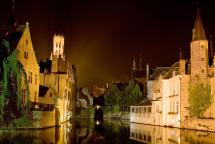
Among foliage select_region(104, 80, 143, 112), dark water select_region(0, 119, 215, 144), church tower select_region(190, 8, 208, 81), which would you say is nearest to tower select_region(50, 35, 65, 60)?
foliage select_region(104, 80, 143, 112)

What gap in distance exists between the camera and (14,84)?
46594 mm

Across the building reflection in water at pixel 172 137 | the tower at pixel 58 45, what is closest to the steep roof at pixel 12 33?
the building reflection in water at pixel 172 137

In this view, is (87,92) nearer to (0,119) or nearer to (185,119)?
(185,119)

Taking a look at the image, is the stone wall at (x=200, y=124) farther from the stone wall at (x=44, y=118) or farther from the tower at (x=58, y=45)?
the tower at (x=58, y=45)

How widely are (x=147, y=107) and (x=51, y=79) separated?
70.5 feet

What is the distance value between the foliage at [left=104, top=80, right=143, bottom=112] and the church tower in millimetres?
33510

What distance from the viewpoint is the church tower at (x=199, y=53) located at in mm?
59188

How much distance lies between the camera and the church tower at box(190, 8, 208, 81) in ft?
194

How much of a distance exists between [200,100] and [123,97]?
136 feet

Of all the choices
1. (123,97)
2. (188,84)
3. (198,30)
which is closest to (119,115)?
(123,97)

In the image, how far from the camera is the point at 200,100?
56875mm

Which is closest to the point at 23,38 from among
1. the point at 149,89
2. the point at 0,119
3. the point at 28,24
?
the point at 28,24

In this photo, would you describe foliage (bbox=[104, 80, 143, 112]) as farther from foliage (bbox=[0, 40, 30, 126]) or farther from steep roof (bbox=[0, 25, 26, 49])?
foliage (bbox=[0, 40, 30, 126])

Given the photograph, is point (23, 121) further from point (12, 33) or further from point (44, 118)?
point (12, 33)
